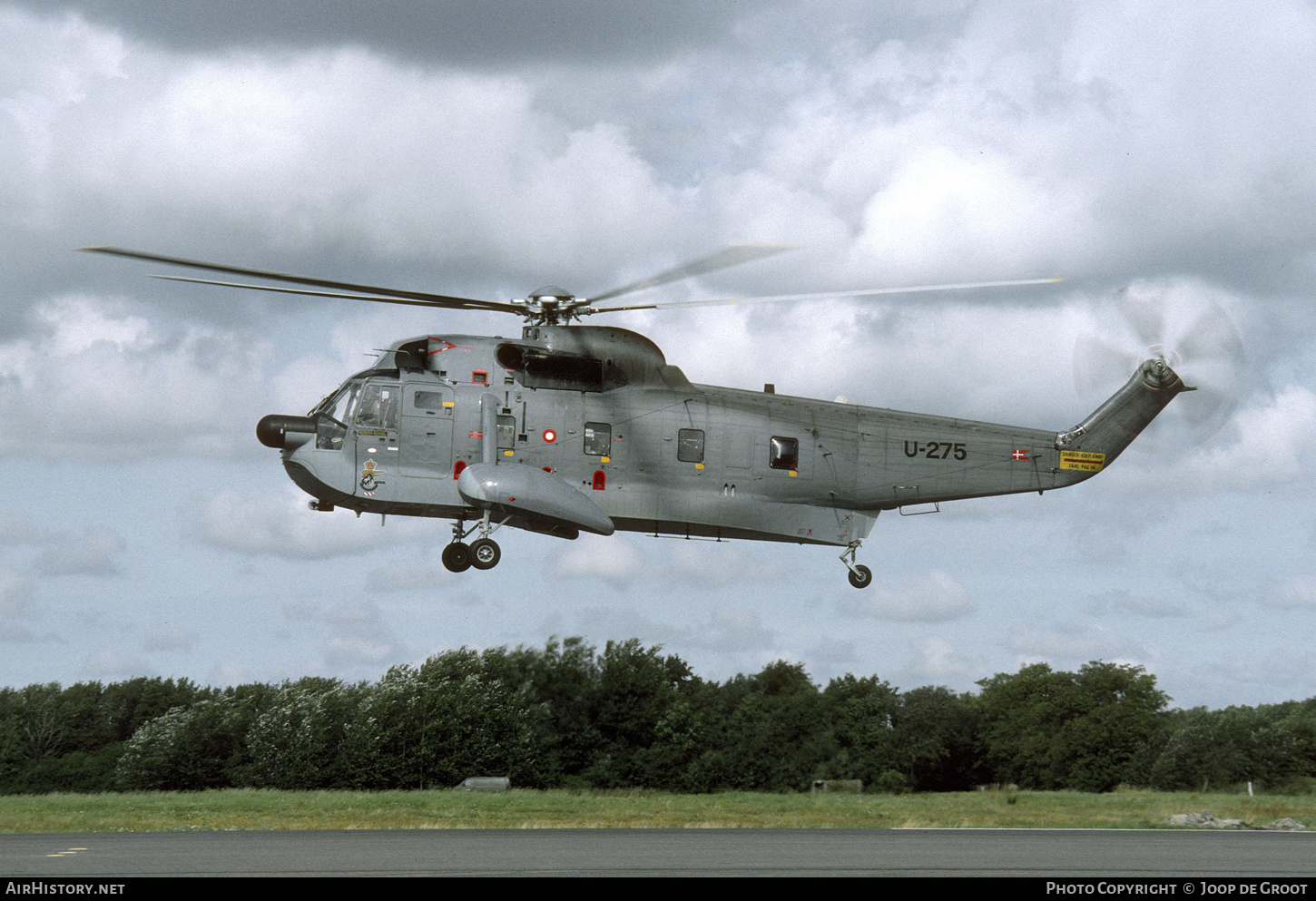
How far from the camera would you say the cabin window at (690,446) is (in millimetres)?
30719

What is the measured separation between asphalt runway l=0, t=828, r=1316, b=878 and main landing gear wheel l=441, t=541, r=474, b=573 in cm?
728

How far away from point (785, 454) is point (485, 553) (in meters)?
8.26

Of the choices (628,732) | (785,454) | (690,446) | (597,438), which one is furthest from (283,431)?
(628,732)

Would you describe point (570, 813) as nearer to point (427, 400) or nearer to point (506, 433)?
point (506, 433)

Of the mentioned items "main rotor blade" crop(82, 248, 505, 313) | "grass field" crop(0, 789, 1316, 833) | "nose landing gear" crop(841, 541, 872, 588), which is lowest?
"grass field" crop(0, 789, 1316, 833)

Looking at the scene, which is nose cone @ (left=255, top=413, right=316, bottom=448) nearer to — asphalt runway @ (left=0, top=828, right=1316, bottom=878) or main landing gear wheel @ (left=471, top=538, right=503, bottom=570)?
main landing gear wheel @ (left=471, top=538, right=503, bottom=570)

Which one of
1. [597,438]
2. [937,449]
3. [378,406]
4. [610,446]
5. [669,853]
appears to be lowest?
[669,853]

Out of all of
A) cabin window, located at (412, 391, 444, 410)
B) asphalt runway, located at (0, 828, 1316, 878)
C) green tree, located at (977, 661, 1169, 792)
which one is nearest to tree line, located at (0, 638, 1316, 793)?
green tree, located at (977, 661, 1169, 792)

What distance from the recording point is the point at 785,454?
31.6 meters

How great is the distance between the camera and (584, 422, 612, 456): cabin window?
30.1 m

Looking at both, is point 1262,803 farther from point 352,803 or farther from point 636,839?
point 352,803

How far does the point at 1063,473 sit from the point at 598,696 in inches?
2800

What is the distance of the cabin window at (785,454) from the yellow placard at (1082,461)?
8232 millimetres

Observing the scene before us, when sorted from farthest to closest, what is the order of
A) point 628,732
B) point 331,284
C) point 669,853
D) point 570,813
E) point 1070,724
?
1. point 1070,724
2. point 628,732
3. point 570,813
4. point 669,853
5. point 331,284
